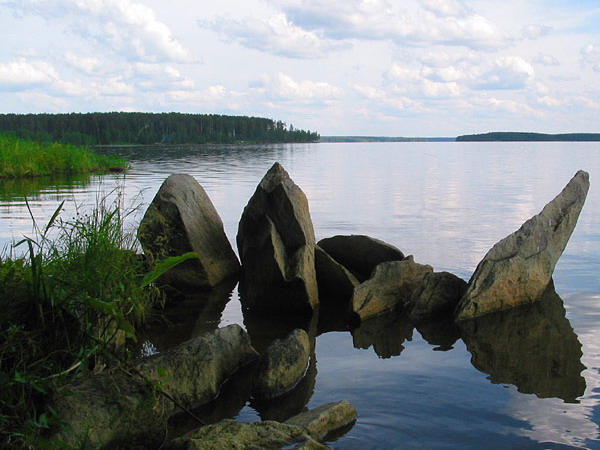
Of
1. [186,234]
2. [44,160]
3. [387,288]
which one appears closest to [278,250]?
[186,234]

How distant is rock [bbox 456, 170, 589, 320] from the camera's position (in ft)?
33.6

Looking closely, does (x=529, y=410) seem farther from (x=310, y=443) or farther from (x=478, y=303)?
(x=478, y=303)

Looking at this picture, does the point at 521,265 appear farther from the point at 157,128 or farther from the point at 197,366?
the point at 157,128

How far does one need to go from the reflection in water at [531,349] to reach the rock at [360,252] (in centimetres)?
241

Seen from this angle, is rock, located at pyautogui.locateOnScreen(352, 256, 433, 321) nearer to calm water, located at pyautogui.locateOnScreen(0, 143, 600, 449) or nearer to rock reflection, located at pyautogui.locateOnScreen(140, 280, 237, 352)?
calm water, located at pyautogui.locateOnScreen(0, 143, 600, 449)

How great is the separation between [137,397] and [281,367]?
6.35 ft

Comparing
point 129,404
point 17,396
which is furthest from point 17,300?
point 129,404

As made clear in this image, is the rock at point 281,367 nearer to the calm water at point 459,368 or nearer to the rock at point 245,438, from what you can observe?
the calm water at point 459,368

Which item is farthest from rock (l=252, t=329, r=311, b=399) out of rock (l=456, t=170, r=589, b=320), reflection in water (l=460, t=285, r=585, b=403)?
rock (l=456, t=170, r=589, b=320)

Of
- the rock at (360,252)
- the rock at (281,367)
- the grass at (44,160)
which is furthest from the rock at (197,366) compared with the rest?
the grass at (44,160)

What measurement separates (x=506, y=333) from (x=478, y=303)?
0.86 m

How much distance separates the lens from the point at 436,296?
10477mm

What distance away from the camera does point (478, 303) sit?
10.2 m

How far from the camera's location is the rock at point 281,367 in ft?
23.3
